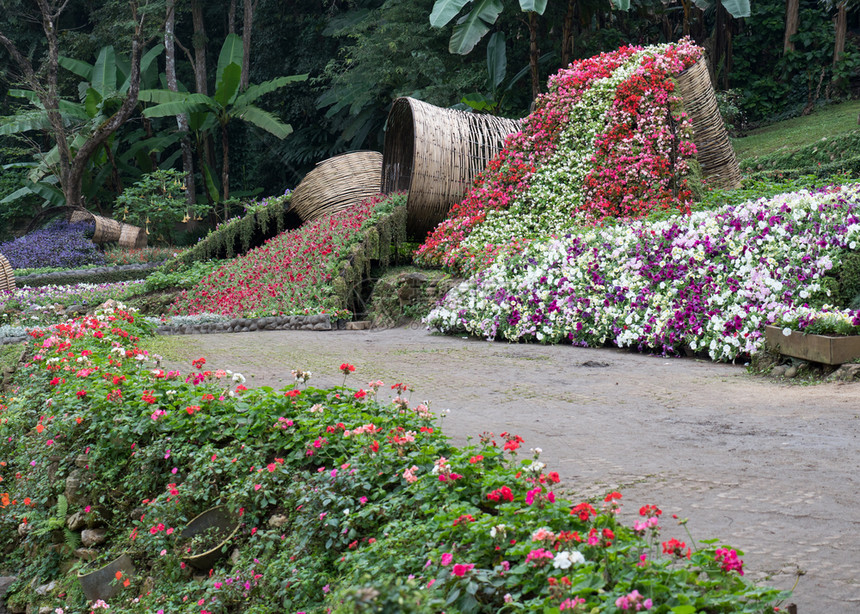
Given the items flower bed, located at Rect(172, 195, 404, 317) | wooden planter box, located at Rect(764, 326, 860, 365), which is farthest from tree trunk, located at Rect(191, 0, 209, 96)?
wooden planter box, located at Rect(764, 326, 860, 365)

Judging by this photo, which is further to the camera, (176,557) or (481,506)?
(176,557)

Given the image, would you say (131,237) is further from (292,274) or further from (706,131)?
(706,131)

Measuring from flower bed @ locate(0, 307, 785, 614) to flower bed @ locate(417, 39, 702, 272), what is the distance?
15.0ft

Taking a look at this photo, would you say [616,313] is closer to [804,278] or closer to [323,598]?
[804,278]

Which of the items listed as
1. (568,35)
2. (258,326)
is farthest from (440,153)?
(568,35)

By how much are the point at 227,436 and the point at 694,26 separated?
1736cm

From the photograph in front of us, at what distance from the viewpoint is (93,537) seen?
387cm

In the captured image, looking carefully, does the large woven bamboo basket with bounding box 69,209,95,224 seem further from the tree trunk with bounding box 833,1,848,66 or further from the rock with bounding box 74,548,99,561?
the tree trunk with bounding box 833,1,848,66

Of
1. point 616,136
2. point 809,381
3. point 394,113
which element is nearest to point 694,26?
point 394,113

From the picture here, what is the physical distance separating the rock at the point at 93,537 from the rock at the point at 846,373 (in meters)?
4.19

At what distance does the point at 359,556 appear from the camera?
2381mm

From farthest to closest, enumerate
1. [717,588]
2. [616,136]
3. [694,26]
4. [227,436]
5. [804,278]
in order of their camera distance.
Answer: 1. [694,26]
2. [616,136]
3. [804,278]
4. [227,436]
5. [717,588]

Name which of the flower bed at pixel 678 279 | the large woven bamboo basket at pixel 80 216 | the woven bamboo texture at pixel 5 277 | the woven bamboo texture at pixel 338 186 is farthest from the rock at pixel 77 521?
the large woven bamboo basket at pixel 80 216

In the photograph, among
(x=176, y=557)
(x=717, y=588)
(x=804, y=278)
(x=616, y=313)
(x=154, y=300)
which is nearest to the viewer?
(x=717, y=588)
